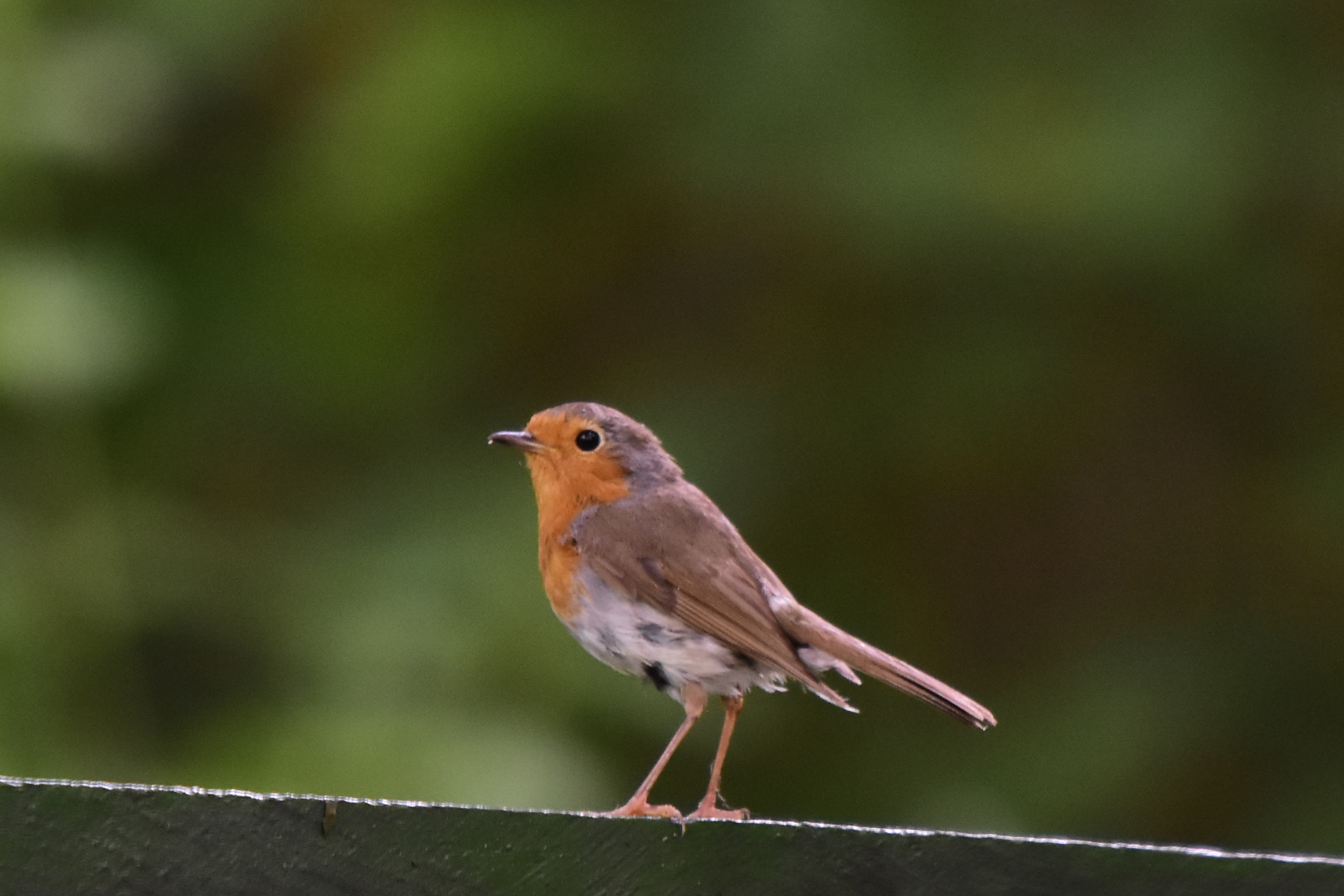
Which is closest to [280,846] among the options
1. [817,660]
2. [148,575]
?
[817,660]

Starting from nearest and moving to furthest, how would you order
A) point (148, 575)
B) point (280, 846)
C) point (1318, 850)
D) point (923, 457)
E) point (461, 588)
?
point (280, 846), point (148, 575), point (461, 588), point (1318, 850), point (923, 457)

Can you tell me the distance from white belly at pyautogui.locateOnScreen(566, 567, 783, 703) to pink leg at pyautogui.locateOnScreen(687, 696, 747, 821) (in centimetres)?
5

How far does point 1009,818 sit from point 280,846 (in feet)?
12.0

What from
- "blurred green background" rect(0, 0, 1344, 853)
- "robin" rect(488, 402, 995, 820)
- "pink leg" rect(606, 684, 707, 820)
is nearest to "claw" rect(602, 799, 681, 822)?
"pink leg" rect(606, 684, 707, 820)

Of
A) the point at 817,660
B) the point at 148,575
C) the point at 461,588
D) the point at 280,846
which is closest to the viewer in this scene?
the point at 280,846

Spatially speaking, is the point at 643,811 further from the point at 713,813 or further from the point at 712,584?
the point at 712,584

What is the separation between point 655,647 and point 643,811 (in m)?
0.59

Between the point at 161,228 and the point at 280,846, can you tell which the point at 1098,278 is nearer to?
the point at 161,228

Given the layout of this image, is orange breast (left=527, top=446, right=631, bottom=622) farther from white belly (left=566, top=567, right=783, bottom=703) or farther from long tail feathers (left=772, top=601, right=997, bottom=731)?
long tail feathers (left=772, top=601, right=997, bottom=731)

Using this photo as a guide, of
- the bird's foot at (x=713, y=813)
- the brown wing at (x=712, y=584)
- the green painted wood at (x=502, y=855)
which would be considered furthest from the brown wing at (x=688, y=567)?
the green painted wood at (x=502, y=855)

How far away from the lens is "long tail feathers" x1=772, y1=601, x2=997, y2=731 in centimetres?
300

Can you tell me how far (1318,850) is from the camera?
19.5 feet

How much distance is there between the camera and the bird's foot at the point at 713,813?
2.57m

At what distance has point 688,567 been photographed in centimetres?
347
